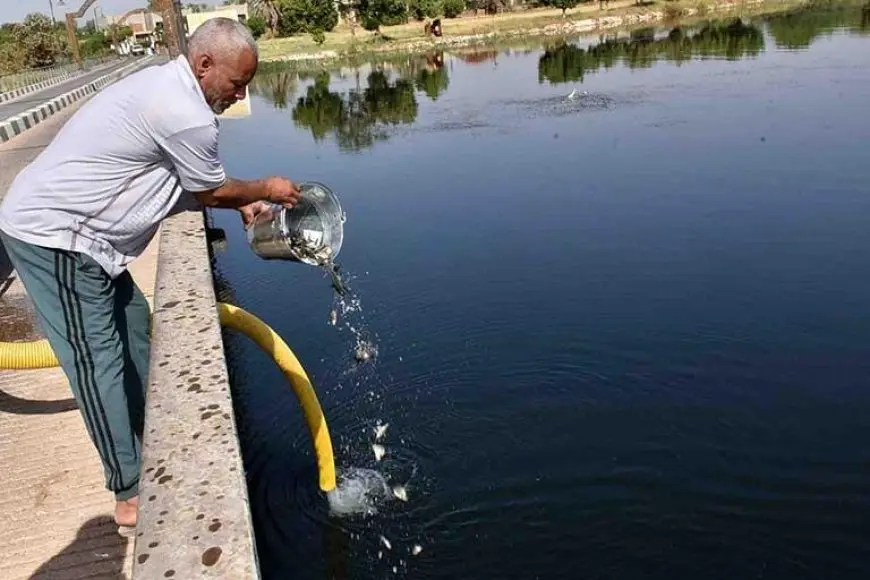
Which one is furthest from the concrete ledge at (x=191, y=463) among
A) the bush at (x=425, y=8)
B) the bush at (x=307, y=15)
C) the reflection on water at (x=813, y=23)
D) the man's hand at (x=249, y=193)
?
the bush at (x=425, y=8)

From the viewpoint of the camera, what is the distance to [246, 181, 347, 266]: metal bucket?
12.2 feet

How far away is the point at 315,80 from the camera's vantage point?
1329 inches

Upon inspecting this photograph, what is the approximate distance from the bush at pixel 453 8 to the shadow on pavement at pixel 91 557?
6172 centimetres

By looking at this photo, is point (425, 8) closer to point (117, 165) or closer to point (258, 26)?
point (258, 26)

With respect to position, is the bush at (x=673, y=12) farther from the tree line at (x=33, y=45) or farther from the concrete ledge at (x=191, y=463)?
the concrete ledge at (x=191, y=463)

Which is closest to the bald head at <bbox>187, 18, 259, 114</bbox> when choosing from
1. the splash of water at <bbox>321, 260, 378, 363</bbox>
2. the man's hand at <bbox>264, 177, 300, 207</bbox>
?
the man's hand at <bbox>264, 177, 300, 207</bbox>

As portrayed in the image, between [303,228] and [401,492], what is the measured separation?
6.00ft

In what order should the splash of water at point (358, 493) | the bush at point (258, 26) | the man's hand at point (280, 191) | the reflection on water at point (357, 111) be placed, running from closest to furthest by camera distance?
the man's hand at point (280, 191)
the splash of water at point (358, 493)
the reflection on water at point (357, 111)
the bush at point (258, 26)

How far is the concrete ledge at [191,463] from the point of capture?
204cm

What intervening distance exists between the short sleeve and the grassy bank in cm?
4507

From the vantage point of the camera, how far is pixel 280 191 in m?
3.13

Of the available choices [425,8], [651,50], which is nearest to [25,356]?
[651,50]

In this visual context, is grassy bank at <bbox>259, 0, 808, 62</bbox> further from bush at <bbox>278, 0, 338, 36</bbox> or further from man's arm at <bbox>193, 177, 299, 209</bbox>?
man's arm at <bbox>193, 177, 299, 209</bbox>

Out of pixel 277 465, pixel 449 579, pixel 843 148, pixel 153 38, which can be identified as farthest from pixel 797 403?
pixel 153 38
